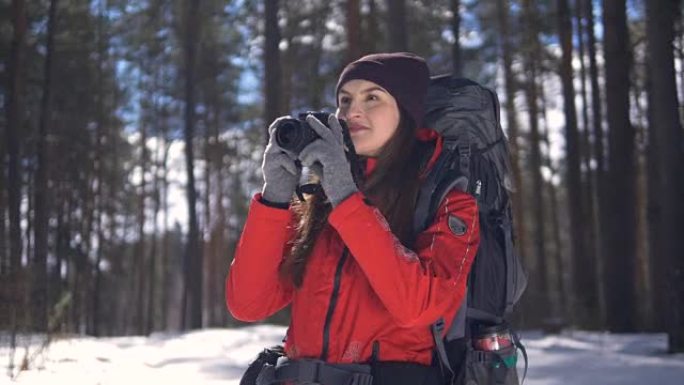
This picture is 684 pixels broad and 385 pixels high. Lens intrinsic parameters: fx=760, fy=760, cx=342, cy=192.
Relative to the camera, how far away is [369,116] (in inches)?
86.8

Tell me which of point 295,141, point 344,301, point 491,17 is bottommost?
point 344,301

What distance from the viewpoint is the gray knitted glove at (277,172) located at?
6.43 feet

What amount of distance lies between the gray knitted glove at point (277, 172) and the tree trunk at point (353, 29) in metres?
12.6

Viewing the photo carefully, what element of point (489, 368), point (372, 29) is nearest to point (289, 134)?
point (489, 368)

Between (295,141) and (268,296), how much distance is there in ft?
1.74

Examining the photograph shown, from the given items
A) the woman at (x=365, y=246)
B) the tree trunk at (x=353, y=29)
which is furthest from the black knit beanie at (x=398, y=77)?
the tree trunk at (x=353, y=29)

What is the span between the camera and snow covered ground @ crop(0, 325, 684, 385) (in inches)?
248

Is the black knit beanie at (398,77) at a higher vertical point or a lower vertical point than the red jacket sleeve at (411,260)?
higher

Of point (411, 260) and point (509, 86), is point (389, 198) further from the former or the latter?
point (509, 86)

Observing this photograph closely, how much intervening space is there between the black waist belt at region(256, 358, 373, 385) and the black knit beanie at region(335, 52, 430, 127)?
30.3 inches

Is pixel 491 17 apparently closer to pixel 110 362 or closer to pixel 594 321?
pixel 594 321

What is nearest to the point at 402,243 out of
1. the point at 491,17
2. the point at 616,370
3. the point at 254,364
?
the point at 254,364

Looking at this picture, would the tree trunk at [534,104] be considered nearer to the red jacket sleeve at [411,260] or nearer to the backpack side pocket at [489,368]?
the backpack side pocket at [489,368]

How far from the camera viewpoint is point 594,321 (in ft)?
45.8
